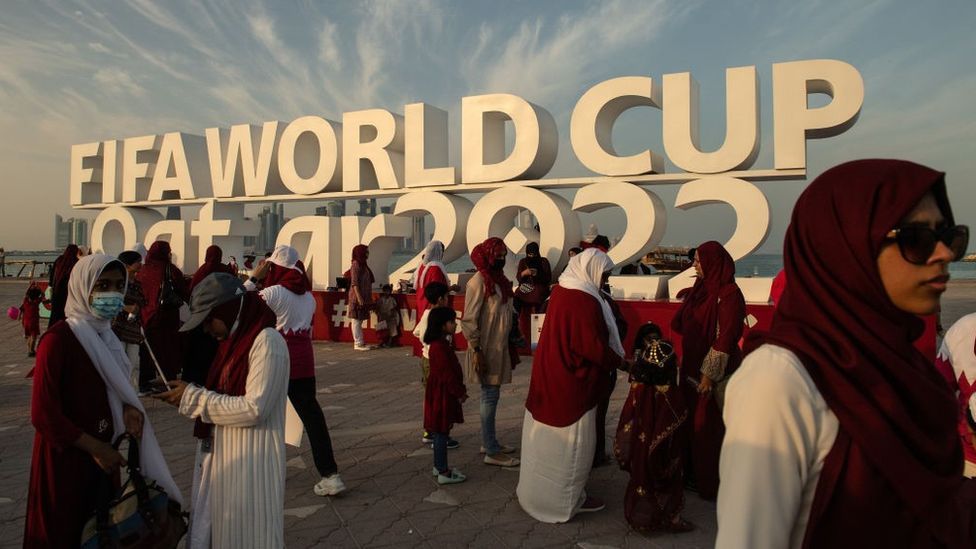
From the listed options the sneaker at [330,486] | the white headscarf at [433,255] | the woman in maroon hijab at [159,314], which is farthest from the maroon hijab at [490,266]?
the woman in maroon hijab at [159,314]

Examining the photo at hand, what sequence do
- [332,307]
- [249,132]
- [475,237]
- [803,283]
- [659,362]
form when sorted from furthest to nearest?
[249,132] → [332,307] → [475,237] → [659,362] → [803,283]

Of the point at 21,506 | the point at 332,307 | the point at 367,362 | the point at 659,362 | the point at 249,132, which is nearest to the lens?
the point at 659,362

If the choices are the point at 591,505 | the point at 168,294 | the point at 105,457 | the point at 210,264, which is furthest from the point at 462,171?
the point at 105,457

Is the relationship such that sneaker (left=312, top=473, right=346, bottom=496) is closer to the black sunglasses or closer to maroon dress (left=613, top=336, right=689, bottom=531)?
maroon dress (left=613, top=336, right=689, bottom=531)

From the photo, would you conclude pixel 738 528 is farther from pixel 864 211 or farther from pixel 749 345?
pixel 864 211

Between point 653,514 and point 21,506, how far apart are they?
12.9 ft

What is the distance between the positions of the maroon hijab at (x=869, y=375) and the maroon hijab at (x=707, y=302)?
3.05m

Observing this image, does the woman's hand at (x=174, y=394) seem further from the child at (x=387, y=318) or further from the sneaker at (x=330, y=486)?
the child at (x=387, y=318)

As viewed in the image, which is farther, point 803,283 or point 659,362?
point 659,362

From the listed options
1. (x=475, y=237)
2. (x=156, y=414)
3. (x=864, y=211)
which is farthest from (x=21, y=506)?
(x=475, y=237)

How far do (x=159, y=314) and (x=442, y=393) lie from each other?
161 inches

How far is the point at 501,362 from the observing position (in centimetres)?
486

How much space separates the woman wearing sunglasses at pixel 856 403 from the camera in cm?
114

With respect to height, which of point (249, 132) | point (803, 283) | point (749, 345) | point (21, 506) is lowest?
point (21, 506)
